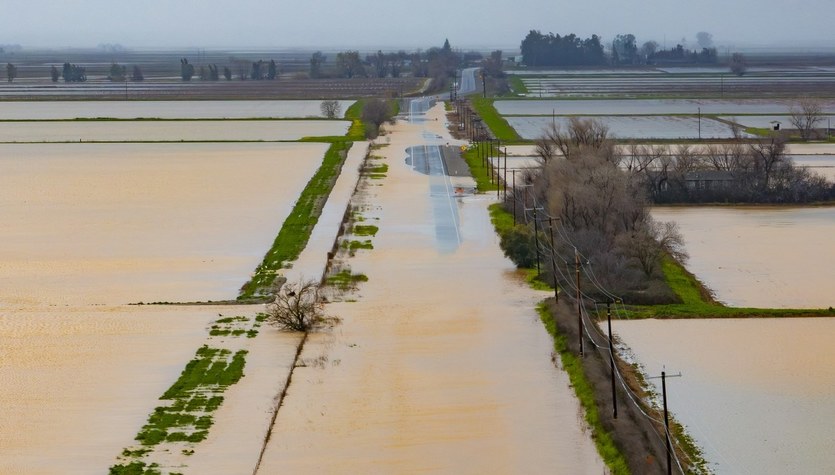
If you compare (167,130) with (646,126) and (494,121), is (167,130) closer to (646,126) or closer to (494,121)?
(494,121)

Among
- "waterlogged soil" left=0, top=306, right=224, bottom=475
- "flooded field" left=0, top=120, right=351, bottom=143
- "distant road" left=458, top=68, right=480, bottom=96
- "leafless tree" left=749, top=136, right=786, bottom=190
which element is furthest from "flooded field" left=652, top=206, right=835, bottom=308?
"distant road" left=458, top=68, right=480, bottom=96

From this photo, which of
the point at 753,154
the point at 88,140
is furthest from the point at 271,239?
the point at 88,140

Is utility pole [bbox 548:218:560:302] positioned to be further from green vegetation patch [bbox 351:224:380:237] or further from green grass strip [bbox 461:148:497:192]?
green grass strip [bbox 461:148:497:192]

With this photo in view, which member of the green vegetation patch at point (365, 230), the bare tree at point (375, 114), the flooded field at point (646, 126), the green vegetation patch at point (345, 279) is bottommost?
the green vegetation patch at point (345, 279)

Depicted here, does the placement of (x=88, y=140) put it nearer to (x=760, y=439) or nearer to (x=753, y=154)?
(x=753, y=154)

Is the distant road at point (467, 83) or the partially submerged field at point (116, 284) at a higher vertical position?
the distant road at point (467, 83)

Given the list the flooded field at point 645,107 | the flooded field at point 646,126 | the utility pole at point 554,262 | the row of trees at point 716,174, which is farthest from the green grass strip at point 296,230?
the flooded field at point 645,107

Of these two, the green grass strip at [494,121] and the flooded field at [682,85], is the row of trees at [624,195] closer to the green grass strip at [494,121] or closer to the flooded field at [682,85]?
the green grass strip at [494,121]

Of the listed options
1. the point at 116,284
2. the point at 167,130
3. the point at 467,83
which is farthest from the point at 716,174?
the point at 467,83
